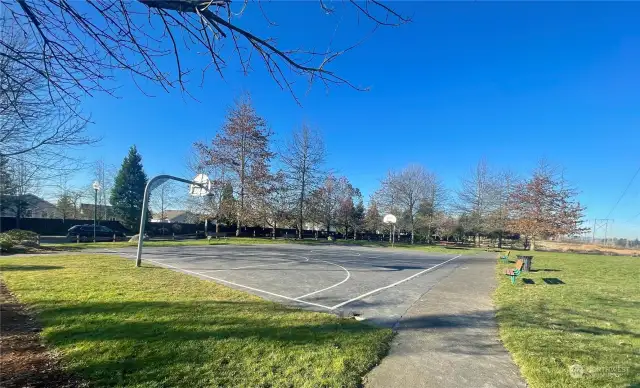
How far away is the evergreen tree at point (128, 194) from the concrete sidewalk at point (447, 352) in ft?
144

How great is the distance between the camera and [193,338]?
13.5ft

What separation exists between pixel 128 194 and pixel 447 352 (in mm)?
47027

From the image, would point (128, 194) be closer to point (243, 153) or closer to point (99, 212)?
point (99, 212)

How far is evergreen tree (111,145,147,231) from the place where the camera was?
41.4 meters

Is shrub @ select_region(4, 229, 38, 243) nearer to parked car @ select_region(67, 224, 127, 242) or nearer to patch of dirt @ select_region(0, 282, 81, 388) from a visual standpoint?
parked car @ select_region(67, 224, 127, 242)

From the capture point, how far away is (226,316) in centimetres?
524

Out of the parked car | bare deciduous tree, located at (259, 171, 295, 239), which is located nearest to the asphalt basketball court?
the parked car

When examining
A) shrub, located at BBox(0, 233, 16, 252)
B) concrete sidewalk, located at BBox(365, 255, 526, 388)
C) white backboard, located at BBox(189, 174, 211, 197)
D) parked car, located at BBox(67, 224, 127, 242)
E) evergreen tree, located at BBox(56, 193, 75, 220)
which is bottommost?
parked car, located at BBox(67, 224, 127, 242)

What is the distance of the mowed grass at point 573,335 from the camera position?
3.59m

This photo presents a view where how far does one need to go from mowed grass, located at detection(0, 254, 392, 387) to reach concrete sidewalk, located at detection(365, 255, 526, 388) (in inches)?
11.7

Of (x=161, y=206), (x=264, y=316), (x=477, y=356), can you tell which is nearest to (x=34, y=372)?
(x=264, y=316)

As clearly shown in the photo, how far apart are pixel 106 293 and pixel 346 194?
46524 millimetres

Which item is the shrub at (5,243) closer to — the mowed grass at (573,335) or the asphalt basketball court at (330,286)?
the asphalt basketball court at (330,286)

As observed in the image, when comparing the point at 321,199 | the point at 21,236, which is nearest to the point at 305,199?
the point at 321,199
